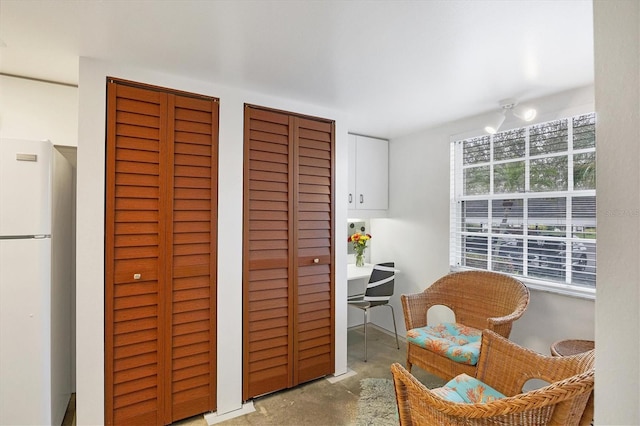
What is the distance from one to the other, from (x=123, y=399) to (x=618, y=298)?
243cm

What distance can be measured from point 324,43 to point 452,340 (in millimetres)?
2120

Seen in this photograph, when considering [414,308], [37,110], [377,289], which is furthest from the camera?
[377,289]

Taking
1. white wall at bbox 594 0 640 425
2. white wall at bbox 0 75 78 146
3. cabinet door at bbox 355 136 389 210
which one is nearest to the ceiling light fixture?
cabinet door at bbox 355 136 389 210

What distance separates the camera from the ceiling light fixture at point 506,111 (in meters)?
2.43

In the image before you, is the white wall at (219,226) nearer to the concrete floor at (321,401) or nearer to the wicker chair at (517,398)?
the concrete floor at (321,401)

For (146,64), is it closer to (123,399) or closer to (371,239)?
(123,399)

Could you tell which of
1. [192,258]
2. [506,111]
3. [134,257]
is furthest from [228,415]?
[506,111]

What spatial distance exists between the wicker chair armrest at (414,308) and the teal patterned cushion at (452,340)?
62 mm

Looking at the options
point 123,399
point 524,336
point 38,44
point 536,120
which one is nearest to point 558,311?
point 524,336

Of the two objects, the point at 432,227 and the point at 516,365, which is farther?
the point at 432,227

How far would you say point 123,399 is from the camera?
1.93 metres

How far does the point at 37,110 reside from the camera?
215 centimetres

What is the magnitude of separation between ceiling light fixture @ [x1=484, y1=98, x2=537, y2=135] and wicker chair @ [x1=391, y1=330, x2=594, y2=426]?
5.78 ft

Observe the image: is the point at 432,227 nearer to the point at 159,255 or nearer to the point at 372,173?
the point at 372,173
